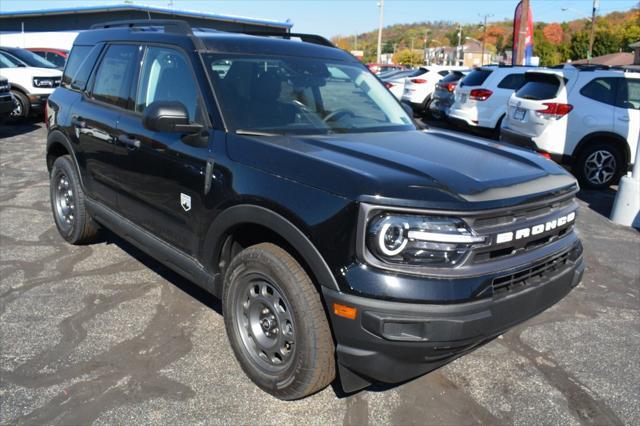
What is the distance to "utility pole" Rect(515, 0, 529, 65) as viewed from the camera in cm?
1844

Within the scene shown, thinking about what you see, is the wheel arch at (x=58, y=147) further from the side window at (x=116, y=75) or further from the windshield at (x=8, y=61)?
the windshield at (x=8, y=61)

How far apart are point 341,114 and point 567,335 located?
2.19m

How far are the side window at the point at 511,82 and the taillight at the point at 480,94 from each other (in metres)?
0.28

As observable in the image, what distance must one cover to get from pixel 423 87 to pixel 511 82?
542 cm

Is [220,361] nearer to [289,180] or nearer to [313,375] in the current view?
[313,375]

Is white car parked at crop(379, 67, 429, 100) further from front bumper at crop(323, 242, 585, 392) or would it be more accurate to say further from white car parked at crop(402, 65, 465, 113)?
front bumper at crop(323, 242, 585, 392)

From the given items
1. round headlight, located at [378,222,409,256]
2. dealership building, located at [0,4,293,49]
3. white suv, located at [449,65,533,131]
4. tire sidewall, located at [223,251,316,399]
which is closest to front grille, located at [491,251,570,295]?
round headlight, located at [378,222,409,256]

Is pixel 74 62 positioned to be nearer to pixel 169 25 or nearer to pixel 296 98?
pixel 169 25

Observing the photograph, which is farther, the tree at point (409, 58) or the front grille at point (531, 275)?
the tree at point (409, 58)

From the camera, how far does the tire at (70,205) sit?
4.79 metres

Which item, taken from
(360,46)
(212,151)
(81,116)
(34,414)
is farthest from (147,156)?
(360,46)

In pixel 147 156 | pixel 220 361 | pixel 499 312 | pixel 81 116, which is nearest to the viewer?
pixel 499 312

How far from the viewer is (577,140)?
818 centimetres

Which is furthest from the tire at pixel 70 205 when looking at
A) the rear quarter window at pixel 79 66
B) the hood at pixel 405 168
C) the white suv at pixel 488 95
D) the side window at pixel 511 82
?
the side window at pixel 511 82
